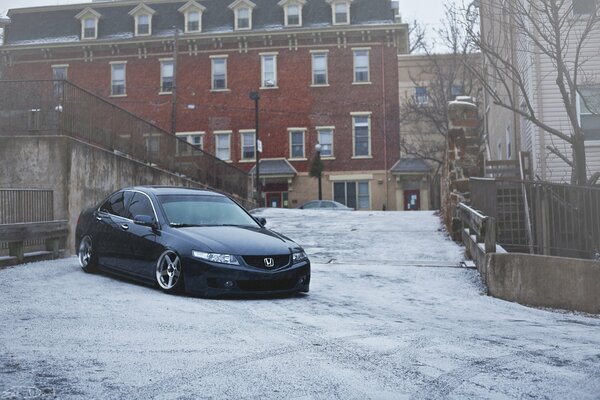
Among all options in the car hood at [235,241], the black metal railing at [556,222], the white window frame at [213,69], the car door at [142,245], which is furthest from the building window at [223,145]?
the car hood at [235,241]

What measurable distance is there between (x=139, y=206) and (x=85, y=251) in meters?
1.51

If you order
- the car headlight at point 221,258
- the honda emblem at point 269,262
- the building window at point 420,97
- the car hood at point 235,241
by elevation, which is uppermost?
the building window at point 420,97

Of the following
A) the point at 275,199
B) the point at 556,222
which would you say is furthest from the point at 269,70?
the point at 556,222

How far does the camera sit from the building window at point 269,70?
142 ft

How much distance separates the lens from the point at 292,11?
4378 centimetres

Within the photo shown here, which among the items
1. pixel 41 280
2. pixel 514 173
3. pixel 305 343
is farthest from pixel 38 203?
pixel 514 173

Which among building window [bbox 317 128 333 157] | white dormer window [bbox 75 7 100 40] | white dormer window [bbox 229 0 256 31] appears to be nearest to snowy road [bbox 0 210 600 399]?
building window [bbox 317 128 333 157]

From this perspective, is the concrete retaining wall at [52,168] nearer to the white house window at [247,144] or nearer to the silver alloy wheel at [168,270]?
the silver alloy wheel at [168,270]

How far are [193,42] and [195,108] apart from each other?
4234mm

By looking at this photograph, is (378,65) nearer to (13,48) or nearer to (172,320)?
(13,48)

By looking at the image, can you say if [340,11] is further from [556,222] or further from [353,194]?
[556,222]

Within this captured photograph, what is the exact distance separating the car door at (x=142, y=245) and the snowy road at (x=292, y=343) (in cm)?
29

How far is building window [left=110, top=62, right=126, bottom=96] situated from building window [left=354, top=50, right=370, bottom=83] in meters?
15.2

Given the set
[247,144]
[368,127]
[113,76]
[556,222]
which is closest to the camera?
[556,222]
